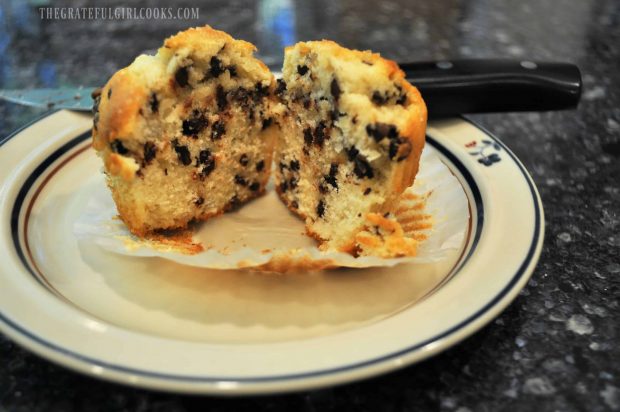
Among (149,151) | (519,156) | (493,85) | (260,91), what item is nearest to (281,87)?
(260,91)

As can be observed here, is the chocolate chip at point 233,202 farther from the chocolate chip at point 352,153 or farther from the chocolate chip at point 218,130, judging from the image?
the chocolate chip at point 352,153

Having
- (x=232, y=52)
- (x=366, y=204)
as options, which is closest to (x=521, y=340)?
(x=366, y=204)

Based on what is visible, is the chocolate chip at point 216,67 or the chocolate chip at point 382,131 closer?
the chocolate chip at point 382,131

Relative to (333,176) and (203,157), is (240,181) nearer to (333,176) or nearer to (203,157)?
(203,157)

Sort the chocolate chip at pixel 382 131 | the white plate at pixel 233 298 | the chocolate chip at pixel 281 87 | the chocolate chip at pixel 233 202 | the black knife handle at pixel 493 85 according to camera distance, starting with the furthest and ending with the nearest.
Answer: the black knife handle at pixel 493 85, the chocolate chip at pixel 233 202, the chocolate chip at pixel 281 87, the chocolate chip at pixel 382 131, the white plate at pixel 233 298

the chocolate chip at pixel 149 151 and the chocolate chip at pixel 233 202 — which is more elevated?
the chocolate chip at pixel 149 151

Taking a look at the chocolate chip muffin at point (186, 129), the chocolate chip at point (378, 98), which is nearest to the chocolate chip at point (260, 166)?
the chocolate chip muffin at point (186, 129)
